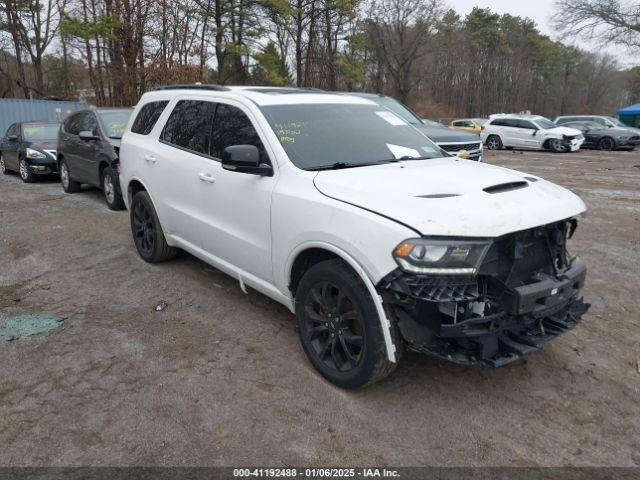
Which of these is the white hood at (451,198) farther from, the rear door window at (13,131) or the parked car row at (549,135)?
the parked car row at (549,135)

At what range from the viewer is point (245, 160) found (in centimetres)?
348

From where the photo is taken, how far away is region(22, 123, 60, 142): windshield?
1155cm

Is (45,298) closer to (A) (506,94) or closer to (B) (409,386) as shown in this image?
(B) (409,386)

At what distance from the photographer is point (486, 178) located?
3.36 metres

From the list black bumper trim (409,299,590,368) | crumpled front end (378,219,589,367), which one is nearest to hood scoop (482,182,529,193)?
crumpled front end (378,219,589,367)

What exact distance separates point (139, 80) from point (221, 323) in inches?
750

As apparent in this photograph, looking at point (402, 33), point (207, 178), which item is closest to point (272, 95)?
point (207, 178)

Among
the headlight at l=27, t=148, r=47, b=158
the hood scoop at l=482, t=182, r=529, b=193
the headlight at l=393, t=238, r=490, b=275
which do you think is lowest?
the headlight at l=27, t=148, r=47, b=158

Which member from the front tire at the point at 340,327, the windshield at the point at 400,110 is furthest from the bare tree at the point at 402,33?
the front tire at the point at 340,327

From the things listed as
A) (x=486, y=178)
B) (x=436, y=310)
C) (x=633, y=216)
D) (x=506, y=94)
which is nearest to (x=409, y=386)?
(x=436, y=310)

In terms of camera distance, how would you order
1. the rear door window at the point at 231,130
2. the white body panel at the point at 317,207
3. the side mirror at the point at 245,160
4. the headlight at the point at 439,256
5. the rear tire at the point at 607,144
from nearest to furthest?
the headlight at the point at 439,256, the white body panel at the point at 317,207, the side mirror at the point at 245,160, the rear door window at the point at 231,130, the rear tire at the point at 607,144

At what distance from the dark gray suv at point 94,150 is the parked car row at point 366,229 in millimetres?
4007

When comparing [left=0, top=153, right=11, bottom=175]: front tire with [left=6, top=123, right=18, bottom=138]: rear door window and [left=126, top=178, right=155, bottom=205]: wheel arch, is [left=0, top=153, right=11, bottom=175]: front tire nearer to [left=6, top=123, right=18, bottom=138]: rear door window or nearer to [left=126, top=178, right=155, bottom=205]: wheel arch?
[left=6, top=123, right=18, bottom=138]: rear door window

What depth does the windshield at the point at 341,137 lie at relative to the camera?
12.1 ft
